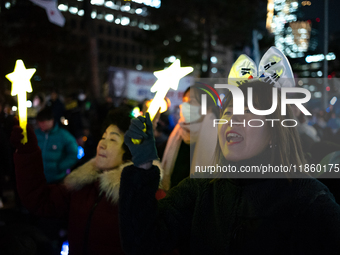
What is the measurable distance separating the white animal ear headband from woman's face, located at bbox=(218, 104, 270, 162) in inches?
10.1

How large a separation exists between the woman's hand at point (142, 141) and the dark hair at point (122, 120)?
962 mm

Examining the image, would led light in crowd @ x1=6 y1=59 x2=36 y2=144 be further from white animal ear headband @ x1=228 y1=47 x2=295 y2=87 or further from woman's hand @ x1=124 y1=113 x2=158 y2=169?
white animal ear headband @ x1=228 y1=47 x2=295 y2=87

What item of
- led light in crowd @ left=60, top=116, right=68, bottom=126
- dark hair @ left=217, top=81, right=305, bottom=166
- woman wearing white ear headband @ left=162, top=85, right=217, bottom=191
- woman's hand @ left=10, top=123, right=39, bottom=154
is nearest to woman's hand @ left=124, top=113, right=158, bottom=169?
dark hair @ left=217, top=81, right=305, bottom=166

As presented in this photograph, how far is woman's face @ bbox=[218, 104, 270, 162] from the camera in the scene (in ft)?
5.25

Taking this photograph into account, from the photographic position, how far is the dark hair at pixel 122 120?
2494 mm

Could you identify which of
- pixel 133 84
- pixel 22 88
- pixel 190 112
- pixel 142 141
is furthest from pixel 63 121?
pixel 133 84

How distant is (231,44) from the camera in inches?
786

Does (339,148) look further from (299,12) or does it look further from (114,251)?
(299,12)

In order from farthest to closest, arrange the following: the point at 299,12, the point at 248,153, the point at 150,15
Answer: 1. the point at 150,15
2. the point at 299,12
3. the point at 248,153

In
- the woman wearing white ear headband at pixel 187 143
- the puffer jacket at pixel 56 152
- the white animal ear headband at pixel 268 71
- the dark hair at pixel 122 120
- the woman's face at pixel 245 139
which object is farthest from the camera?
the puffer jacket at pixel 56 152

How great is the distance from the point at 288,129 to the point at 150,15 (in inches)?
740

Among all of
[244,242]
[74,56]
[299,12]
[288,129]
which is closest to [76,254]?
[244,242]

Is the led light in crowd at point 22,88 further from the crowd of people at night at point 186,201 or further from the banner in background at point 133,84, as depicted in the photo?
the banner in background at point 133,84

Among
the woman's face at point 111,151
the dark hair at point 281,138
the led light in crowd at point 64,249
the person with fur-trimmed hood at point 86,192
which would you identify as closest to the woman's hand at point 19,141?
the person with fur-trimmed hood at point 86,192
